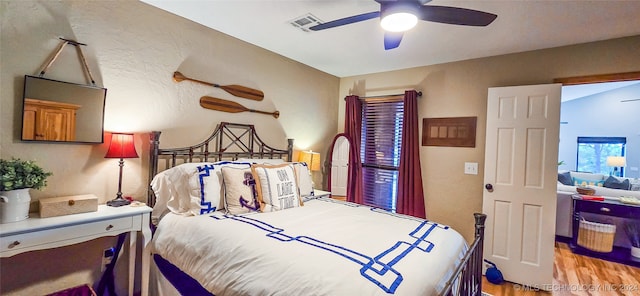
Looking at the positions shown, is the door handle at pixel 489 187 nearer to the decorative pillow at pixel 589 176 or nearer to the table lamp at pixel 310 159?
the table lamp at pixel 310 159

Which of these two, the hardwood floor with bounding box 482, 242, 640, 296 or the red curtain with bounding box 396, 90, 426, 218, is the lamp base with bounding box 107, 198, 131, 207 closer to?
the red curtain with bounding box 396, 90, 426, 218

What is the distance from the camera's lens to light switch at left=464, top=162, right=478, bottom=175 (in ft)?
9.84

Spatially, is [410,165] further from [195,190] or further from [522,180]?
[195,190]

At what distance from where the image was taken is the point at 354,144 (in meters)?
3.82

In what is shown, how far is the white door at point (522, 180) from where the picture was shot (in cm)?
256

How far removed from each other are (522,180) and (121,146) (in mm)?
3499

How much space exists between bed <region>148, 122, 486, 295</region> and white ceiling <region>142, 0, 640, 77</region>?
1.00m

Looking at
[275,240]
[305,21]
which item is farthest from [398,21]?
[275,240]

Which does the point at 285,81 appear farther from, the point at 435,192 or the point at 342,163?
the point at 435,192

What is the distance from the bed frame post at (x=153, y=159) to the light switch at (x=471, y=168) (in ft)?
10.2

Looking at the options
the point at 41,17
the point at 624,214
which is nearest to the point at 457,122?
the point at 624,214

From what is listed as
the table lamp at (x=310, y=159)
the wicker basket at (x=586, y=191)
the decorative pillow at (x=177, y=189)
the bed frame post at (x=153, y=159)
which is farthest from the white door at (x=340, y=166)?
the wicker basket at (x=586, y=191)

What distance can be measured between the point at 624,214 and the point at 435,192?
2.30 metres

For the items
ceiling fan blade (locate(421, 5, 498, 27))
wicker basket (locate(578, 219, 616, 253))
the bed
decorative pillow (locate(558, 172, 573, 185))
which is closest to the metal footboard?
the bed
